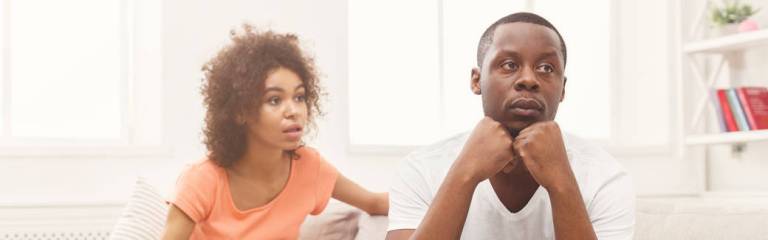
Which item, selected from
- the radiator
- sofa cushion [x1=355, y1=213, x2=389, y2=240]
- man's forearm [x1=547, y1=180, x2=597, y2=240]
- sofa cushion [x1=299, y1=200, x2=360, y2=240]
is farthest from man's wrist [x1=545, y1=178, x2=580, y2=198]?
the radiator

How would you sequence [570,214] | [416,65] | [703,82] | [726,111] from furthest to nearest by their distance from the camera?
[703,82] → [416,65] → [726,111] → [570,214]

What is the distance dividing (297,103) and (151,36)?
1.22 meters

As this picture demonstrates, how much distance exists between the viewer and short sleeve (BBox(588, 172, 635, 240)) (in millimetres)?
1613

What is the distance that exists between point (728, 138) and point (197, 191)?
2.68 meters

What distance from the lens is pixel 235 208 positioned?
2271mm

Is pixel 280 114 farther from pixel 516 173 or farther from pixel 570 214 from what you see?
pixel 570 214

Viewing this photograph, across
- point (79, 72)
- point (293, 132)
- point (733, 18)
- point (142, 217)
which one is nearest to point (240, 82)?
point (293, 132)

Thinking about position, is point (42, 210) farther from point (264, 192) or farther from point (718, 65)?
point (718, 65)

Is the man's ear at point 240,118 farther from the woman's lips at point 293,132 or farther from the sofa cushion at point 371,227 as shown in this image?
Answer: the sofa cushion at point 371,227

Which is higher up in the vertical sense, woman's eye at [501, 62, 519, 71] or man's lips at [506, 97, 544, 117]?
woman's eye at [501, 62, 519, 71]

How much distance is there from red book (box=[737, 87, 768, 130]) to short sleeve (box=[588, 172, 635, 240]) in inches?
101

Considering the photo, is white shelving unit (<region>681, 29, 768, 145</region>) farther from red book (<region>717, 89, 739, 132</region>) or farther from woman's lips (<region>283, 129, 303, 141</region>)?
woman's lips (<region>283, 129, 303, 141</region>)

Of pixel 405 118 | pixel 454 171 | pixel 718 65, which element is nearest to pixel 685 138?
pixel 718 65

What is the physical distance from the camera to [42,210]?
3.19m
